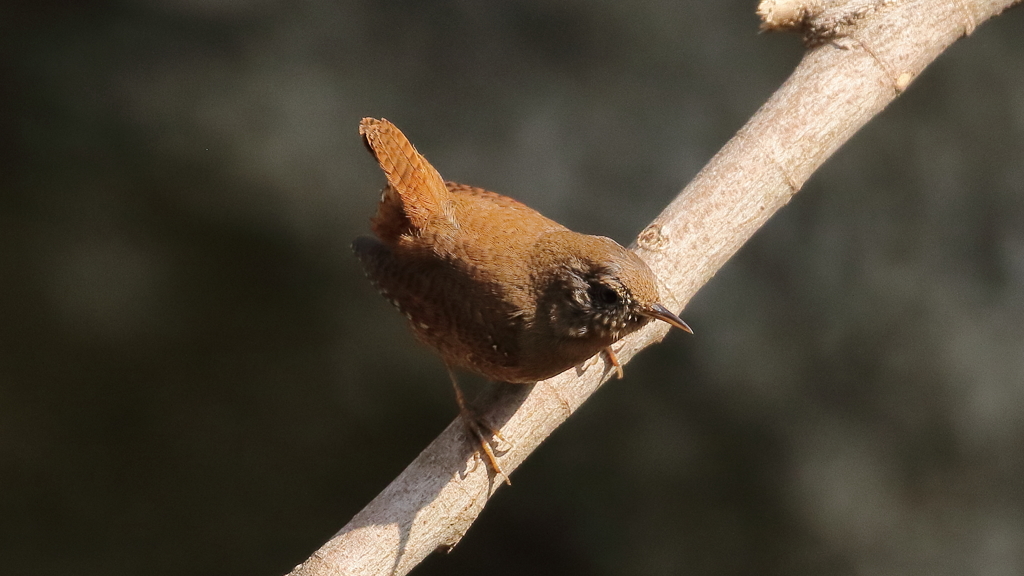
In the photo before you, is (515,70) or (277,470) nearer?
(515,70)

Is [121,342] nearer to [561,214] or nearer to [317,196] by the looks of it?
[317,196]

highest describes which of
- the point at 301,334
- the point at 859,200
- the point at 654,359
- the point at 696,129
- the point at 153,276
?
the point at 859,200

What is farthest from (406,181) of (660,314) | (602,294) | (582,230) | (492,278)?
(582,230)

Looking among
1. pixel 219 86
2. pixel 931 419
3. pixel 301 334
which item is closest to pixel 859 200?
pixel 931 419

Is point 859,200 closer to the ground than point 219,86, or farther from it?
farther from it

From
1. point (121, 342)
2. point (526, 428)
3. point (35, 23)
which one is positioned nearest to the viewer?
point (526, 428)

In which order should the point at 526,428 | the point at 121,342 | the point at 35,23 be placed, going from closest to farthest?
the point at 526,428, the point at 35,23, the point at 121,342

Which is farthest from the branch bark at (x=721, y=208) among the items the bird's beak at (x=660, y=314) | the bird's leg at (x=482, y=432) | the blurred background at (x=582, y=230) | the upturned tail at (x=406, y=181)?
the blurred background at (x=582, y=230)

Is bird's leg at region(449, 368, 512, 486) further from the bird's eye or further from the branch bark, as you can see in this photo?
the bird's eye
